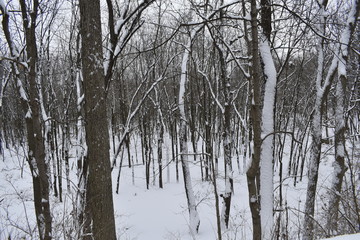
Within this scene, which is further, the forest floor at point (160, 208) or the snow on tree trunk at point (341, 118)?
the forest floor at point (160, 208)

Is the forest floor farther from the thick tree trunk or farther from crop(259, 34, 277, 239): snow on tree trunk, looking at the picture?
the thick tree trunk

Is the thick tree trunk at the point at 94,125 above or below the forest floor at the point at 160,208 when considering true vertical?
above

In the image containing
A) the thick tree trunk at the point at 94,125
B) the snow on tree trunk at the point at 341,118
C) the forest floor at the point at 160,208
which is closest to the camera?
the thick tree trunk at the point at 94,125

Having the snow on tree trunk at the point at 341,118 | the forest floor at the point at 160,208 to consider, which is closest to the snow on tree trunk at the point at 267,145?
the snow on tree trunk at the point at 341,118

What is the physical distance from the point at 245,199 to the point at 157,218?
5016mm

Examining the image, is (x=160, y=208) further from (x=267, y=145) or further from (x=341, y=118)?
(x=267, y=145)

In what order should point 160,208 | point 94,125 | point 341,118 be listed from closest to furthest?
point 94,125 → point 341,118 → point 160,208

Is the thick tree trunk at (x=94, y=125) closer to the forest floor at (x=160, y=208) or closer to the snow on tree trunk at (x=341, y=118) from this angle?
the forest floor at (x=160, y=208)

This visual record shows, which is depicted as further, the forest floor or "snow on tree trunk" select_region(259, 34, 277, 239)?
the forest floor

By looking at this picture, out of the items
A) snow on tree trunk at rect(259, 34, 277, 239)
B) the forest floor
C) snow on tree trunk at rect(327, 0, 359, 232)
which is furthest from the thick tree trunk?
snow on tree trunk at rect(327, 0, 359, 232)

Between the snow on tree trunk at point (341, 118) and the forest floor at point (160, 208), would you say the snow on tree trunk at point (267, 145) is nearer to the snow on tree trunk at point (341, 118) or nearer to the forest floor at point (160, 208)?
the snow on tree trunk at point (341, 118)

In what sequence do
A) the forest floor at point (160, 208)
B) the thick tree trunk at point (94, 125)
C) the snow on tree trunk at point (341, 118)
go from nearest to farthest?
the thick tree trunk at point (94, 125) → the snow on tree trunk at point (341, 118) → the forest floor at point (160, 208)

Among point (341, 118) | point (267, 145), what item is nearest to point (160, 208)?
point (341, 118)

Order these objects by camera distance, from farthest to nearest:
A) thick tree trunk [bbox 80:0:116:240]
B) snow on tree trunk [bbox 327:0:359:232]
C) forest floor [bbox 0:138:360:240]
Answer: forest floor [bbox 0:138:360:240], snow on tree trunk [bbox 327:0:359:232], thick tree trunk [bbox 80:0:116:240]
